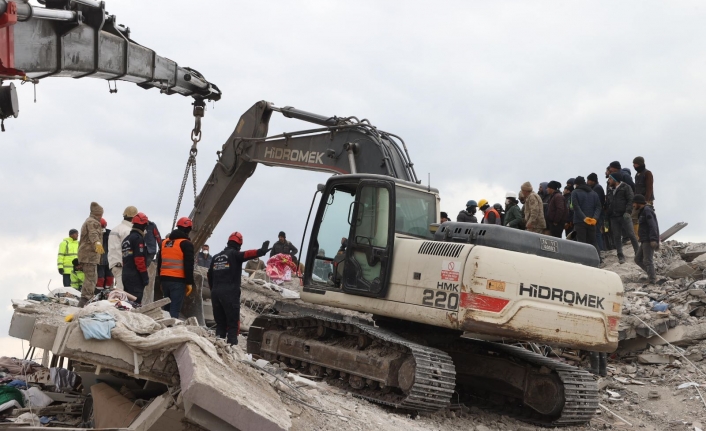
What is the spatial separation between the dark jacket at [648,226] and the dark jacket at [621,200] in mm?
854

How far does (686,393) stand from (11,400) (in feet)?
28.8

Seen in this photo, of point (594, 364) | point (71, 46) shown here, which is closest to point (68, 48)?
point (71, 46)

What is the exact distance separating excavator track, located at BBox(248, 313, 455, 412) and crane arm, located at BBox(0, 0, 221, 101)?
Answer: 4.01 m

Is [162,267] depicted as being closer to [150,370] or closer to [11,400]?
[11,400]

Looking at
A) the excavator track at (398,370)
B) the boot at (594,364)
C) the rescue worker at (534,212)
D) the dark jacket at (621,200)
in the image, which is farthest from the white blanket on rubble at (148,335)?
the dark jacket at (621,200)

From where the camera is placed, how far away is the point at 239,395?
6410 millimetres

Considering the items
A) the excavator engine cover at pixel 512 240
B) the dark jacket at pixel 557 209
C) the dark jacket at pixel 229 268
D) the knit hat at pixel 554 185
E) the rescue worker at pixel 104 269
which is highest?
the knit hat at pixel 554 185

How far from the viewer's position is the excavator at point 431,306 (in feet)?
29.5

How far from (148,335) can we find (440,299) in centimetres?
342

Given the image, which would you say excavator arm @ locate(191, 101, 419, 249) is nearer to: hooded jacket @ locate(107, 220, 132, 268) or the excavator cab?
the excavator cab

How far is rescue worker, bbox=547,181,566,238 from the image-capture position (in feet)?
49.6

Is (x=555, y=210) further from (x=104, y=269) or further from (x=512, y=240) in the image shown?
(x=104, y=269)

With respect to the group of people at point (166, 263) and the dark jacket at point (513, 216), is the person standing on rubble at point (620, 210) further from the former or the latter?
the group of people at point (166, 263)

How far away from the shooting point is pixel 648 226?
14648 millimetres
